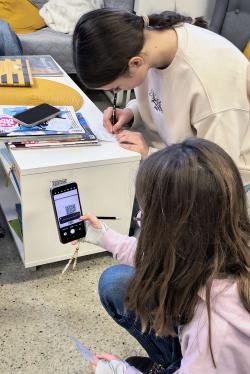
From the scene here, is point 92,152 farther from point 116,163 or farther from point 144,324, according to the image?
point 144,324

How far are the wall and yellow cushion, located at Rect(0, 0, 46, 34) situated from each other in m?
0.67

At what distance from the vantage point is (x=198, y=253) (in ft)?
2.13

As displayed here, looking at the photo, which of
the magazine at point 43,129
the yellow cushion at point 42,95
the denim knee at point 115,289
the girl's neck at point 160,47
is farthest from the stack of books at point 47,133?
the denim knee at point 115,289

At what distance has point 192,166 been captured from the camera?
616 mm

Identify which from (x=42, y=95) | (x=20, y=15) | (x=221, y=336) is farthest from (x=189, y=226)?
(x=20, y=15)

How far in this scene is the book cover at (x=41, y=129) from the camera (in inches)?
46.5

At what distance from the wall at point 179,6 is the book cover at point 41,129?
159 centimetres

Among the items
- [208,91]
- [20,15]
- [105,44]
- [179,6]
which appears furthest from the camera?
[179,6]

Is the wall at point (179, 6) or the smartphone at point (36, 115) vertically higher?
the wall at point (179, 6)

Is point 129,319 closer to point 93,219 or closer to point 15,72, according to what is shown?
point 93,219

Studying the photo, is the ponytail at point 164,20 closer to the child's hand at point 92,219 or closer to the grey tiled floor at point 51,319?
the child's hand at point 92,219

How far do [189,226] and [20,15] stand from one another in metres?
2.32

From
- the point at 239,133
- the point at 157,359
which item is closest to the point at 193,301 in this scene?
the point at 157,359

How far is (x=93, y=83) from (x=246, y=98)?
39 cm
